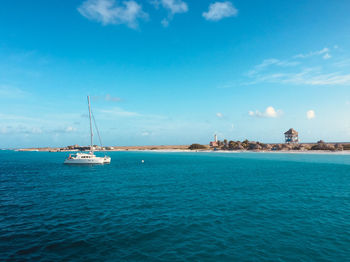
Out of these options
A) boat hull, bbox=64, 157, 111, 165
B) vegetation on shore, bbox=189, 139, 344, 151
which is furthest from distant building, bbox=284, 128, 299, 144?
boat hull, bbox=64, 157, 111, 165

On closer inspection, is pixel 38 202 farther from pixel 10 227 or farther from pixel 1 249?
pixel 1 249

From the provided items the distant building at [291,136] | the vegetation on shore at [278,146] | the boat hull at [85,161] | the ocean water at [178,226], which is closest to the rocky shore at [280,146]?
the vegetation on shore at [278,146]

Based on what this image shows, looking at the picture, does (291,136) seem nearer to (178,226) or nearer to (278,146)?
(278,146)

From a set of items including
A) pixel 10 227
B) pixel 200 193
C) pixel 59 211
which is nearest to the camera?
pixel 10 227

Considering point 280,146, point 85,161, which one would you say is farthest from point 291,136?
point 85,161

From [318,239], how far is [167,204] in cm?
1390

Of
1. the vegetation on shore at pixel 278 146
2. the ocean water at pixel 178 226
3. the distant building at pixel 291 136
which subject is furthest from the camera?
the distant building at pixel 291 136

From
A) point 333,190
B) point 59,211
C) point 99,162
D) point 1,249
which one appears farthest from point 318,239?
point 99,162

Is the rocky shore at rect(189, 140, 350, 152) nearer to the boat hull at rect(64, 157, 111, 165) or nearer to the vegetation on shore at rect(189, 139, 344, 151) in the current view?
the vegetation on shore at rect(189, 139, 344, 151)

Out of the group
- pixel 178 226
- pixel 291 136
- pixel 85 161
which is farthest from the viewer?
pixel 291 136

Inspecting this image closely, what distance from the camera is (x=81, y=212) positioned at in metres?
20.3

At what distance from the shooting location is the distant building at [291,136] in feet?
485

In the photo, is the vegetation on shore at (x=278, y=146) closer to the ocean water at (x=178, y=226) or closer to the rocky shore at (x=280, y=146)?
the rocky shore at (x=280, y=146)

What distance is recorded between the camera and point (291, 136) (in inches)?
5861
